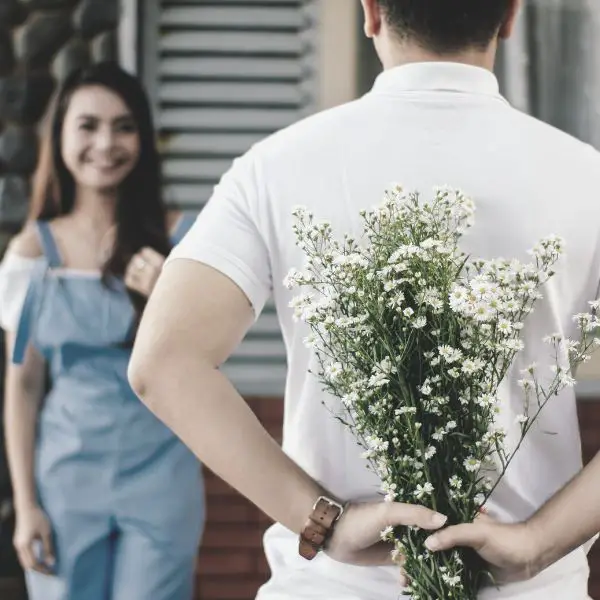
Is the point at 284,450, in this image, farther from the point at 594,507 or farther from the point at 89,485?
the point at 89,485

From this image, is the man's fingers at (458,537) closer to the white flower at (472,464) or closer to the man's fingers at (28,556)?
the white flower at (472,464)

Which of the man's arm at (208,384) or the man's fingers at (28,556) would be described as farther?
the man's fingers at (28,556)

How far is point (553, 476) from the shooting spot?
120 centimetres

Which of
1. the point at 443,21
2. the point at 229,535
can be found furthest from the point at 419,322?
the point at 229,535

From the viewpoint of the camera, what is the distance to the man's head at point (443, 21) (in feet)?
3.83

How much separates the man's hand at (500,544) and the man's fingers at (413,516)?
0.02m

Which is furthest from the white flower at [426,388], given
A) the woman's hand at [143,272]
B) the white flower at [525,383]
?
the woman's hand at [143,272]

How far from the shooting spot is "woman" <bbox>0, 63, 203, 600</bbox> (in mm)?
2338

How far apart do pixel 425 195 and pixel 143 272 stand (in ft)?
4.54

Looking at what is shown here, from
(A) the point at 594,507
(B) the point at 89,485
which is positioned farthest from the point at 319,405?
(B) the point at 89,485

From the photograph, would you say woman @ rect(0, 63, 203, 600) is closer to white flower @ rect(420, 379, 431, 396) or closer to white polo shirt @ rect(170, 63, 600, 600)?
white polo shirt @ rect(170, 63, 600, 600)

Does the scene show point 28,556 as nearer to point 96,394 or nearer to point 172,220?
point 96,394

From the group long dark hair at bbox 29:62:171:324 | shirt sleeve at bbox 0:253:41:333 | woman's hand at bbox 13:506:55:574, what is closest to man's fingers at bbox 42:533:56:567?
woman's hand at bbox 13:506:55:574

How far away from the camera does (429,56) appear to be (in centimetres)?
119
